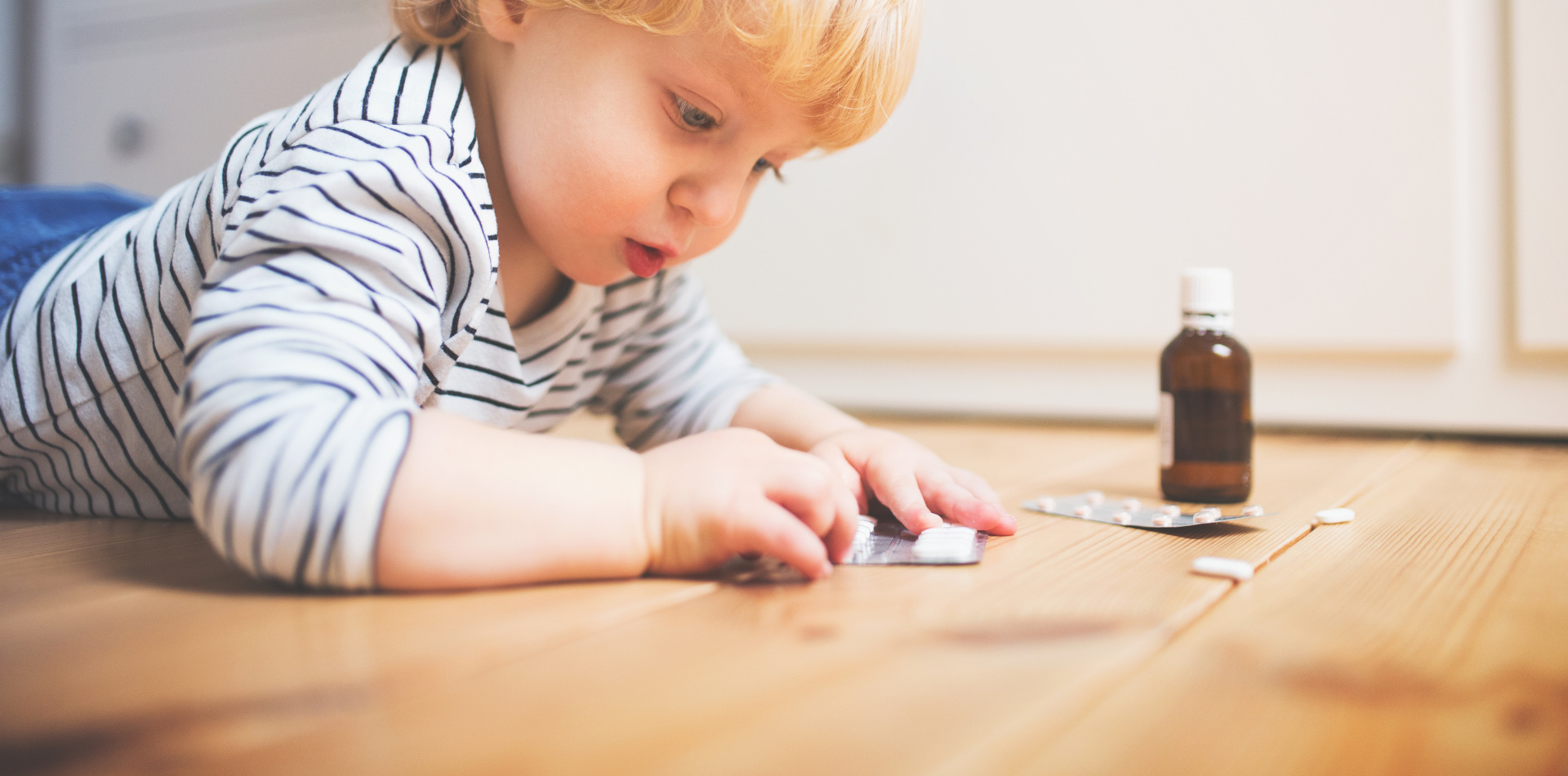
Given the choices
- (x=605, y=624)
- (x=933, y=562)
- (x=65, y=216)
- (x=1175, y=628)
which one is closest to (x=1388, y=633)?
(x=1175, y=628)

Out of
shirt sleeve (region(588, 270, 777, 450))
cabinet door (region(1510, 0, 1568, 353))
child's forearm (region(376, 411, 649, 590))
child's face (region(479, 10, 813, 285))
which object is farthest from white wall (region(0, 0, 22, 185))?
cabinet door (region(1510, 0, 1568, 353))

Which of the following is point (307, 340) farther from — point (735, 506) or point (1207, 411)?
point (1207, 411)

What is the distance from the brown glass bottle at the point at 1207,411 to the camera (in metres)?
0.74

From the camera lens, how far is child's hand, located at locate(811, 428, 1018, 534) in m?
0.65

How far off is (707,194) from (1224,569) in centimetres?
38

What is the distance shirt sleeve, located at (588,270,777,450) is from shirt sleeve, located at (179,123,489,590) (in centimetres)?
38

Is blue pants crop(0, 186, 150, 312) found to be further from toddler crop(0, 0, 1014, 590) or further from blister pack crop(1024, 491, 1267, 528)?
blister pack crop(1024, 491, 1267, 528)

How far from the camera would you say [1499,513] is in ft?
2.35

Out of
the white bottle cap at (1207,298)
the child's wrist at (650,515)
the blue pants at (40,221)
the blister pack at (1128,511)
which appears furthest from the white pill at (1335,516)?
the blue pants at (40,221)

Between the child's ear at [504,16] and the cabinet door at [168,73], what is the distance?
46.0 inches

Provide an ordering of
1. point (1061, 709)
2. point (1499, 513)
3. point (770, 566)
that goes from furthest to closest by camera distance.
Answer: point (1499, 513) → point (770, 566) → point (1061, 709)

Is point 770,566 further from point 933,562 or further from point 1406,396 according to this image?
point 1406,396

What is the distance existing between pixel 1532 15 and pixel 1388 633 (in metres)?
0.92

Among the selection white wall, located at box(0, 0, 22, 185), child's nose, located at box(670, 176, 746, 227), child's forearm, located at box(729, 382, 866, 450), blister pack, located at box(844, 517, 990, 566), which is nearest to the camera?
blister pack, located at box(844, 517, 990, 566)
